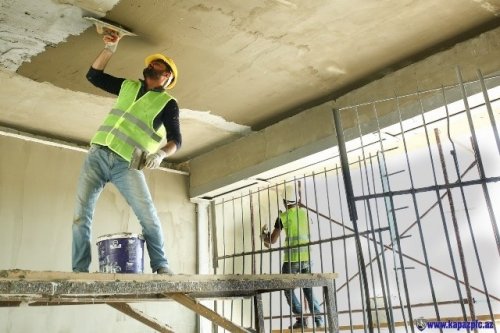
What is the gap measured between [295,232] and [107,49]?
367 centimetres

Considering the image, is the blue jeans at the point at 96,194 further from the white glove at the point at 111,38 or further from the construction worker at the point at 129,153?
the white glove at the point at 111,38

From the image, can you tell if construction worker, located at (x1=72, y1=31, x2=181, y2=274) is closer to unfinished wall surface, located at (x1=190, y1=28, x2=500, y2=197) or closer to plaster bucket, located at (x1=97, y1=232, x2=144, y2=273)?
plaster bucket, located at (x1=97, y1=232, x2=144, y2=273)

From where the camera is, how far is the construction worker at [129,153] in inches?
120

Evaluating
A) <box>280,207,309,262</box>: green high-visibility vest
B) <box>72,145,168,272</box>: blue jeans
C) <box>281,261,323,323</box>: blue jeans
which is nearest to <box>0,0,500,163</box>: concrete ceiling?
<box>72,145,168,272</box>: blue jeans

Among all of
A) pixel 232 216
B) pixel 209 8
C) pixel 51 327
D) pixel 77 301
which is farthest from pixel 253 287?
pixel 232 216

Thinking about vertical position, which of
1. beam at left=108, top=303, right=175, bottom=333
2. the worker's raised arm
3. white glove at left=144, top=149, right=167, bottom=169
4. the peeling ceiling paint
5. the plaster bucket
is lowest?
beam at left=108, top=303, right=175, bottom=333

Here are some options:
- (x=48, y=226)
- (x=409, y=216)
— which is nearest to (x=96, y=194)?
(x=48, y=226)

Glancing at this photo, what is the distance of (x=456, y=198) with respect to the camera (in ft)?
21.0

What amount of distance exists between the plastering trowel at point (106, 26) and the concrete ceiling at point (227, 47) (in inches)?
2.0

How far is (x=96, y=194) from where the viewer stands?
322 cm

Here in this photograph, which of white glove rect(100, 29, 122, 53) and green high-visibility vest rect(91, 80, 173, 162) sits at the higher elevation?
white glove rect(100, 29, 122, 53)

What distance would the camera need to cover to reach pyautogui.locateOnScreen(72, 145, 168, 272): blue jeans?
3.04m

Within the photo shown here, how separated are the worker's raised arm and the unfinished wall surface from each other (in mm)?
2489

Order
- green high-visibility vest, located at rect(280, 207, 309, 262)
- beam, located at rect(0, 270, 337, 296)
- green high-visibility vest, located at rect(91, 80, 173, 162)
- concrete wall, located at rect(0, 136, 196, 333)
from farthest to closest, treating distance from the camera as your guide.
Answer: green high-visibility vest, located at rect(280, 207, 309, 262) → concrete wall, located at rect(0, 136, 196, 333) → green high-visibility vest, located at rect(91, 80, 173, 162) → beam, located at rect(0, 270, 337, 296)
